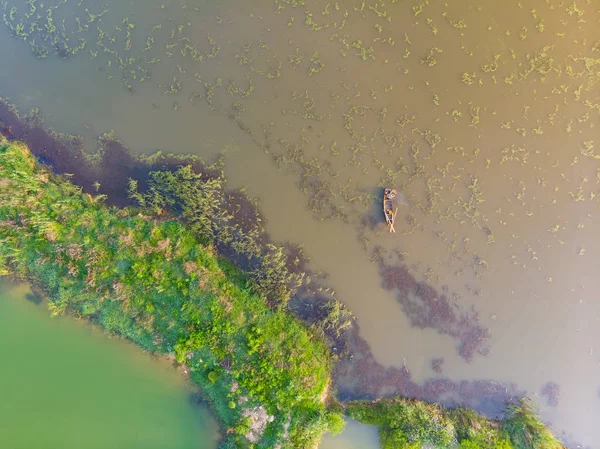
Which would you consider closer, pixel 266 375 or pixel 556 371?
pixel 266 375

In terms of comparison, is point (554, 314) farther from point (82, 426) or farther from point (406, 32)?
point (82, 426)

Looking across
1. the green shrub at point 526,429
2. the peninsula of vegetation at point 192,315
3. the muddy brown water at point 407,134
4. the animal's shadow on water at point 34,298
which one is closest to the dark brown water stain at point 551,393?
the muddy brown water at point 407,134

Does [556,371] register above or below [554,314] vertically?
below

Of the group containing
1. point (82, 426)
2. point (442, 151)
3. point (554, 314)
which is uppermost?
point (442, 151)

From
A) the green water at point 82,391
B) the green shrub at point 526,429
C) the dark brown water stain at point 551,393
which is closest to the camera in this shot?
the green shrub at point 526,429

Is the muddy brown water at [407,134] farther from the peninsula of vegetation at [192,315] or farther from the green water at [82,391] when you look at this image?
the green water at [82,391]

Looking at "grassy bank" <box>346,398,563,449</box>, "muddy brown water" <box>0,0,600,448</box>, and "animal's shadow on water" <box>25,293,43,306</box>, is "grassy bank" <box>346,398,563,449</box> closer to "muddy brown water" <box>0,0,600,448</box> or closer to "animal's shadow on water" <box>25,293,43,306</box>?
"muddy brown water" <box>0,0,600,448</box>

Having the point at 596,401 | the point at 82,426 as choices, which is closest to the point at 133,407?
the point at 82,426
